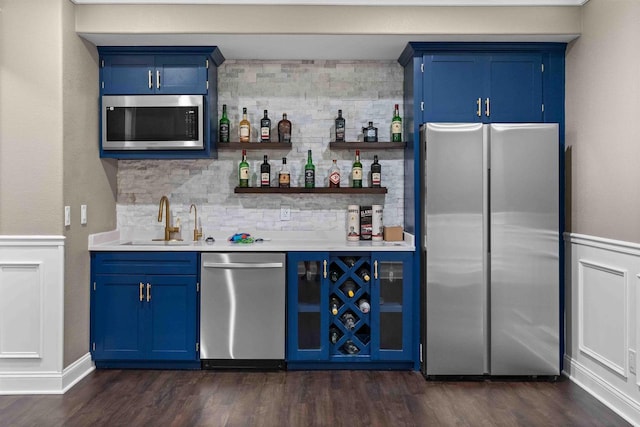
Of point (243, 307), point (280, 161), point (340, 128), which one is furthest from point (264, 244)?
point (340, 128)

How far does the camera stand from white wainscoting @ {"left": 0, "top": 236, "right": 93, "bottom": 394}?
337 centimetres

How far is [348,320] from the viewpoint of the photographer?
3830mm

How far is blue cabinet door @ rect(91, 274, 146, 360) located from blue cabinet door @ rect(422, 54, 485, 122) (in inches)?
95.0

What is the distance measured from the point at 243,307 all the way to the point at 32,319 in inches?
52.6

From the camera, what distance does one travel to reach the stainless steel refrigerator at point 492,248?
3588 millimetres

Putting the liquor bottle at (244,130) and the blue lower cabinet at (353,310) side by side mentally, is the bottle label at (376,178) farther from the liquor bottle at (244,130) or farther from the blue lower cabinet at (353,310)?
the liquor bottle at (244,130)

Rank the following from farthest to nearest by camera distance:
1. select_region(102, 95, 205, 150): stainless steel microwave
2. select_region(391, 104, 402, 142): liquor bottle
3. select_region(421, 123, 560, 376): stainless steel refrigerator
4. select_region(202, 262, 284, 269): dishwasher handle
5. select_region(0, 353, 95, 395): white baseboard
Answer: select_region(391, 104, 402, 142): liquor bottle, select_region(102, 95, 205, 150): stainless steel microwave, select_region(202, 262, 284, 269): dishwasher handle, select_region(421, 123, 560, 376): stainless steel refrigerator, select_region(0, 353, 95, 395): white baseboard

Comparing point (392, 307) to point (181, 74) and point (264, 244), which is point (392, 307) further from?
point (181, 74)

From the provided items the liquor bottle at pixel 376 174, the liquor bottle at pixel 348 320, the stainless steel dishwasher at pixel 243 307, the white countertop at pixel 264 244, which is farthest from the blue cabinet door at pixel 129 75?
the liquor bottle at pixel 348 320

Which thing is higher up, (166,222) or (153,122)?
(153,122)

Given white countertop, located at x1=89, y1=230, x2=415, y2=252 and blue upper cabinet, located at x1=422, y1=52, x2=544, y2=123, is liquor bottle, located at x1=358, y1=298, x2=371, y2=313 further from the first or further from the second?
blue upper cabinet, located at x1=422, y1=52, x2=544, y2=123

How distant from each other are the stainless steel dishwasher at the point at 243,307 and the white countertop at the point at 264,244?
67mm

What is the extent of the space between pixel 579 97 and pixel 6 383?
4.18m

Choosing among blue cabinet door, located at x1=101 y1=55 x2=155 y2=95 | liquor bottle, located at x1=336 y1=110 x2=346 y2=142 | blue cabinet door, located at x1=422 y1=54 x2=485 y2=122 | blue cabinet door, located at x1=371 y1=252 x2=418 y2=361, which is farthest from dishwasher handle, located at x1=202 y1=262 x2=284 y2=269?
blue cabinet door, located at x1=422 y1=54 x2=485 y2=122
